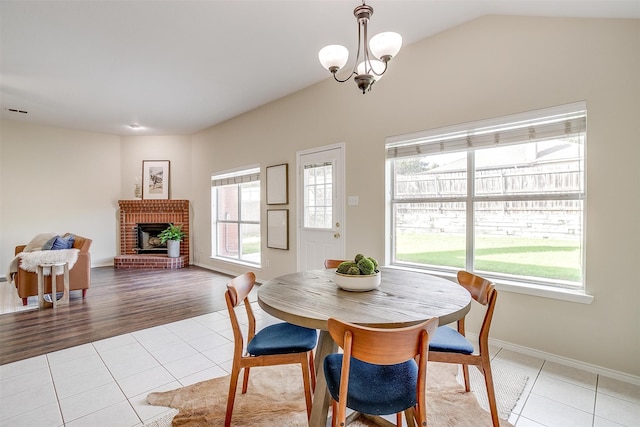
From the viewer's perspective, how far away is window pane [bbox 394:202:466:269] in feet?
10.0

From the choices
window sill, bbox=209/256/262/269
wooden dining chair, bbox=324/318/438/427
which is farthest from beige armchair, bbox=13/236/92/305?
wooden dining chair, bbox=324/318/438/427

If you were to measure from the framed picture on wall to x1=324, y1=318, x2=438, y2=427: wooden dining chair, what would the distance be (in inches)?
266

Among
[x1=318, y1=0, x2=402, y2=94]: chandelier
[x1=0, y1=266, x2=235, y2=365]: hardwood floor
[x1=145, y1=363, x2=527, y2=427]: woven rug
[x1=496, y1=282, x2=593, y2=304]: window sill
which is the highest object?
[x1=318, y1=0, x2=402, y2=94]: chandelier

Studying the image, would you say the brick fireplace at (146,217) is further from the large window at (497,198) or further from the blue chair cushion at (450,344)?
the blue chair cushion at (450,344)

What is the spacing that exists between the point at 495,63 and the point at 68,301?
5569mm

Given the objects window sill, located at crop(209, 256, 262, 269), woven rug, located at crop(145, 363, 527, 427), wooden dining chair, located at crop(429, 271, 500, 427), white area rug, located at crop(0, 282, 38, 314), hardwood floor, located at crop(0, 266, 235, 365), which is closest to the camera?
wooden dining chair, located at crop(429, 271, 500, 427)

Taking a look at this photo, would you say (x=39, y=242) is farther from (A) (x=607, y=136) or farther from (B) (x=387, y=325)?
(A) (x=607, y=136)

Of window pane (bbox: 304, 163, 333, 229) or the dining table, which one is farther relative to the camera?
window pane (bbox: 304, 163, 333, 229)

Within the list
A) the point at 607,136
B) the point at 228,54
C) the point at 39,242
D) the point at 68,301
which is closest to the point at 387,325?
the point at 607,136

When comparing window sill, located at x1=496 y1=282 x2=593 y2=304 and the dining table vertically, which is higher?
the dining table

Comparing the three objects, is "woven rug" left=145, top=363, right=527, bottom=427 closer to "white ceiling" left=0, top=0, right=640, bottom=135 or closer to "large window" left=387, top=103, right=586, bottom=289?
"large window" left=387, top=103, right=586, bottom=289

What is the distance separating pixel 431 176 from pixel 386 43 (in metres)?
1.61

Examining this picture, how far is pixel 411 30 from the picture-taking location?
9.67 feet

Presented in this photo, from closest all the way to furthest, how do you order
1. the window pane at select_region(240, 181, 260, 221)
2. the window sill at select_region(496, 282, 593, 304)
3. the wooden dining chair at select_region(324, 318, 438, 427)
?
the wooden dining chair at select_region(324, 318, 438, 427) < the window sill at select_region(496, 282, 593, 304) < the window pane at select_region(240, 181, 260, 221)
